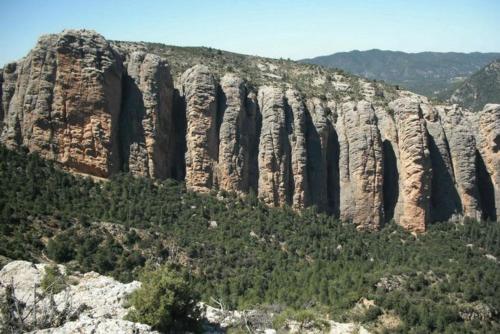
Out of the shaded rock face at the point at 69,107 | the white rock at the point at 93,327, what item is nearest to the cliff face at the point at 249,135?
the shaded rock face at the point at 69,107

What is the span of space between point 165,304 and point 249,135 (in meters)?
36.7

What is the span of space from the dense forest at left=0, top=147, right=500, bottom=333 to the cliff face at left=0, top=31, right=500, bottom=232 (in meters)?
2.35

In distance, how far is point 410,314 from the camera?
117ft

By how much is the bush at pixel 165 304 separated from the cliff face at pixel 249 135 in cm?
2892

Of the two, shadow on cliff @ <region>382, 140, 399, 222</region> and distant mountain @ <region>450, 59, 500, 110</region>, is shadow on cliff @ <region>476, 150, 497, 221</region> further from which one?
distant mountain @ <region>450, 59, 500, 110</region>

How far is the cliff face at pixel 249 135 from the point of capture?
49844 millimetres

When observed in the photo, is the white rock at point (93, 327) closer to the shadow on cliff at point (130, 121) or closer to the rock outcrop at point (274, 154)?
the shadow on cliff at point (130, 121)

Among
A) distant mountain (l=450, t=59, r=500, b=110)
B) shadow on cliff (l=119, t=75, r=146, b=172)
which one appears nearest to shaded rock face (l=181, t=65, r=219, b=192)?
shadow on cliff (l=119, t=75, r=146, b=172)


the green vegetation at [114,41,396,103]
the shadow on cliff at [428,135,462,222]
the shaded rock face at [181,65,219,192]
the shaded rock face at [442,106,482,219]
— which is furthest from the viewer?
the green vegetation at [114,41,396,103]

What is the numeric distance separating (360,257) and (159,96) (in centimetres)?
2409

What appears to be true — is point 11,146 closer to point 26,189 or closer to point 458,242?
point 26,189

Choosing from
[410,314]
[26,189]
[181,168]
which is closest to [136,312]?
[410,314]

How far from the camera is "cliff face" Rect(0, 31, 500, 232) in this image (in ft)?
164

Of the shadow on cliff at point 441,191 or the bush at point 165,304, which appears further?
the shadow on cliff at point 441,191
